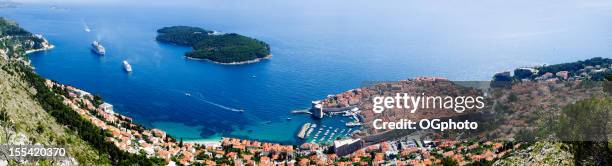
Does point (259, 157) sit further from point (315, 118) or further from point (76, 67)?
point (76, 67)

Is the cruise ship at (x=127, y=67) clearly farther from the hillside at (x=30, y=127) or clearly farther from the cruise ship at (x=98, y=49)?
the hillside at (x=30, y=127)

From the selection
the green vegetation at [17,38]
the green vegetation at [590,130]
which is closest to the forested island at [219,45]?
the green vegetation at [17,38]

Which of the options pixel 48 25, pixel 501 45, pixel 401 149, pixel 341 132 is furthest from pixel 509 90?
pixel 48 25

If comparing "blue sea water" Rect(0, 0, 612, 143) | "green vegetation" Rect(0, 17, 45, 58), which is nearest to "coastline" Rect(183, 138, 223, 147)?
"blue sea water" Rect(0, 0, 612, 143)

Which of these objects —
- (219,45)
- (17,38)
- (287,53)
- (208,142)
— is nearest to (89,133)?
(208,142)

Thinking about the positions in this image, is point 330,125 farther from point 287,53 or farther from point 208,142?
point 287,53

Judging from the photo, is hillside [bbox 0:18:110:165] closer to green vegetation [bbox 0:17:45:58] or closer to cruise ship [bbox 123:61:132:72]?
cruise ship [bbox 123:61:132:72]
